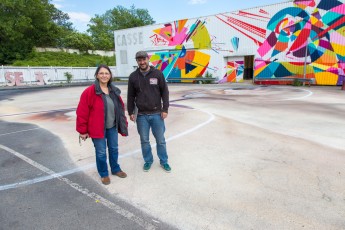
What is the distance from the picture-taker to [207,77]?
958 inches

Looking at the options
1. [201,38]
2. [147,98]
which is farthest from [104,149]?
[201,38]

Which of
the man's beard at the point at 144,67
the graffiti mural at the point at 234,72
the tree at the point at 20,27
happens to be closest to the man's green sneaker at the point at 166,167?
the man's beard at the point at 144,67

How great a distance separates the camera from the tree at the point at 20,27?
3781 centimetres

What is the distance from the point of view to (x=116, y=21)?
3017 inches

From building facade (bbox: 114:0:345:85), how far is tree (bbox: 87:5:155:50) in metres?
39.2

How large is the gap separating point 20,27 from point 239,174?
151ft

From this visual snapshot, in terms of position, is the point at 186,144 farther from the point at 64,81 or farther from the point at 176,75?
the point at 64,81

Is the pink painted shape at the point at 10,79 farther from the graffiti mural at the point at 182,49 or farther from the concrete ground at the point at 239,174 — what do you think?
the concrete ground at the point at 239,174

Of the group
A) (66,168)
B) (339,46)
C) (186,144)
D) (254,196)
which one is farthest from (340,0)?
(66,168)

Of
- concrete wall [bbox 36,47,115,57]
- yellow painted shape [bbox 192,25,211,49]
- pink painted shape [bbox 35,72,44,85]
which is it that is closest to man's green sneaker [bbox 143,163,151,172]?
yellow painted shape [bbox 192,25,211,49]

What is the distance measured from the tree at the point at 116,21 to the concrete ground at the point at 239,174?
59.8 metres

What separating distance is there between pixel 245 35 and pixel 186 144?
1933 centimetres

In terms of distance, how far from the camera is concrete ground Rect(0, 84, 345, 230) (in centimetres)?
286

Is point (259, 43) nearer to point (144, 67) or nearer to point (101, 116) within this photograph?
point (144, 67)
